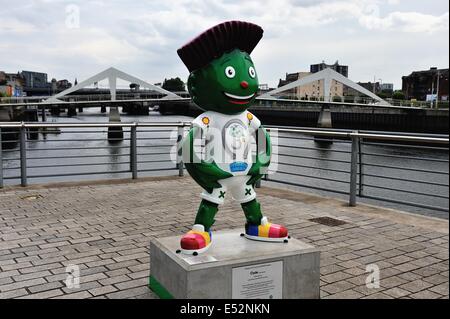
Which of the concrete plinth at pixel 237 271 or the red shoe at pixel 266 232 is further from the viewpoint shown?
the red shoe at pixel 266 232

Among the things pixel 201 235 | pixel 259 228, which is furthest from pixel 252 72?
pixel 201 235

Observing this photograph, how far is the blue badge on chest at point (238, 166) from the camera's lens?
3.74m

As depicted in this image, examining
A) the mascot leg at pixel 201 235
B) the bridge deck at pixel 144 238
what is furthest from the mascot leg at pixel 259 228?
the bridge deck at pixel 144 238

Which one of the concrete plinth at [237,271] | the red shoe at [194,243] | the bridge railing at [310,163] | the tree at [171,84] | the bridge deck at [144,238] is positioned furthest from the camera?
the tree at [171,84]

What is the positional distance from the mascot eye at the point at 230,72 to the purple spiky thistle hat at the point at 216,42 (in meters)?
0.13

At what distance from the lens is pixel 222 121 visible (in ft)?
12.3

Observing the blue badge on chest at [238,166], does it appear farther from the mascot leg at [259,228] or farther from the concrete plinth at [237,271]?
the concrete plinth at [237,271]

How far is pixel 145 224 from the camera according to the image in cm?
573

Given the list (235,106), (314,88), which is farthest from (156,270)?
(314,88)

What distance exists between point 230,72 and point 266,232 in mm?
1296
